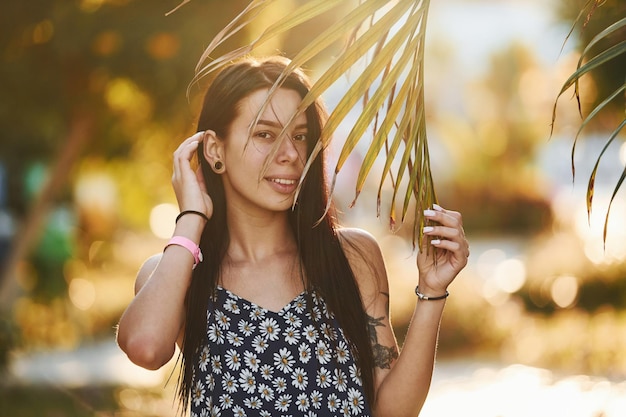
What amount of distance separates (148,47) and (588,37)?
108 inches

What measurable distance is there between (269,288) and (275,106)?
45 centimetres

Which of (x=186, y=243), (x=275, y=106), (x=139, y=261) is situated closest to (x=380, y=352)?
(x=186, y=243)

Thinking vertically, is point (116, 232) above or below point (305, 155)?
above

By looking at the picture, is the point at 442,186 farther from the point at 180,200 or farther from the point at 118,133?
the point at 180,200

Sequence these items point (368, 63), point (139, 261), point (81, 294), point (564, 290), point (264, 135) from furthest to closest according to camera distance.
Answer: point (139, 261)
point (81, 294)
point (564, 290)
point (264, 135)
point (368, 63)

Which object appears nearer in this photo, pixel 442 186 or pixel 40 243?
pixel 40 243

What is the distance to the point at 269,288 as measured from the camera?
2.38 m

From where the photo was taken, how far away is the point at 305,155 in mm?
2283

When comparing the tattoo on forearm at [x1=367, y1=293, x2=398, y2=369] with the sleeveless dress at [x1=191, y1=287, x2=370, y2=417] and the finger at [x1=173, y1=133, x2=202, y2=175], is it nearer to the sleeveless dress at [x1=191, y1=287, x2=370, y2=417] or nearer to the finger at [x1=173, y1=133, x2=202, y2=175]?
the sleeveless dress at [x1=191, y1=287, x2=370, y2=417]

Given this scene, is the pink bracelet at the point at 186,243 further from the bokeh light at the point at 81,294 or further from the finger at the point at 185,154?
the bokeh light at the point at 81,294

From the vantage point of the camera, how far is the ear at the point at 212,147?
239 cm

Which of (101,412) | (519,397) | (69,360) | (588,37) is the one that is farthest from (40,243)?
→ (588,37)

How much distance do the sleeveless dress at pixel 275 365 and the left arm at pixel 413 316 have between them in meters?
0.08

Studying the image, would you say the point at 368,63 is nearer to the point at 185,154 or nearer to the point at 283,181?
the point at 283,181
